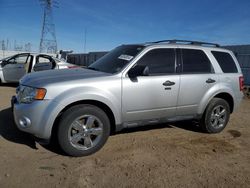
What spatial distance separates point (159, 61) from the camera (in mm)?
4711

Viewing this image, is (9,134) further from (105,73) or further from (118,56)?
(118,56)

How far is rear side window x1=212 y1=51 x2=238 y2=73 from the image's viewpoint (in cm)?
549

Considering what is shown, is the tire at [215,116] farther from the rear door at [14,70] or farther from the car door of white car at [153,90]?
the rear door at [14,70]

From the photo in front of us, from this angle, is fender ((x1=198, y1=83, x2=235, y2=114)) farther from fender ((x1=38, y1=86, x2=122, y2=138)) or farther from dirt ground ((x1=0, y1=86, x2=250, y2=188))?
fender ((x1=38, y1=86, x2=122, y2=138))

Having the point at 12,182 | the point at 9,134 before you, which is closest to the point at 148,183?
the point at 12,182

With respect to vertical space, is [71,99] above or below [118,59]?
below

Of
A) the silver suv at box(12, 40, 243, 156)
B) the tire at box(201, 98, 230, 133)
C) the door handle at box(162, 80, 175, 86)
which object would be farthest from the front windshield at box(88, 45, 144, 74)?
the tire at box(201, 98, 230, 133)

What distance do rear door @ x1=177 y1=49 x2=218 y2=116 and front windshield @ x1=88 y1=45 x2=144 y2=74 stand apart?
38.2 inches

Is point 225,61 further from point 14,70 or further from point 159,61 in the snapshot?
point 14,70

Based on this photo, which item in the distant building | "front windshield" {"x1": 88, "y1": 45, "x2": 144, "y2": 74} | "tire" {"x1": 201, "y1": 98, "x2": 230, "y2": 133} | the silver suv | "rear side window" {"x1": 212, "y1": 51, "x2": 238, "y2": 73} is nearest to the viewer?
the silver suv

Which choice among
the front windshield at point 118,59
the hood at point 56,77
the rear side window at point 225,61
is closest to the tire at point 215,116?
the rear side window at point 225,61

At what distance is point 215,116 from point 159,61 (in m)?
1.90

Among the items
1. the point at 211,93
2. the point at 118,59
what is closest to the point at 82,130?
the point at 118,59

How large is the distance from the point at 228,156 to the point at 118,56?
2698mm
